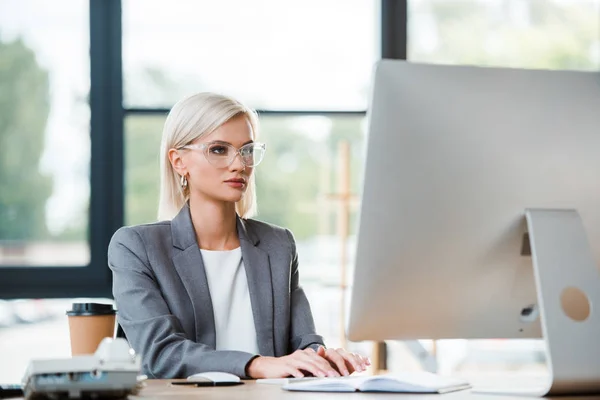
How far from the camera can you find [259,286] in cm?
229

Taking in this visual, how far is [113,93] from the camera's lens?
3.85 m

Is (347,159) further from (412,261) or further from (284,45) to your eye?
(412,261)

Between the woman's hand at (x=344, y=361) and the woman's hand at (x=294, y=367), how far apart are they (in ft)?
0.11

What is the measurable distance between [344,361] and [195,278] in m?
0.51

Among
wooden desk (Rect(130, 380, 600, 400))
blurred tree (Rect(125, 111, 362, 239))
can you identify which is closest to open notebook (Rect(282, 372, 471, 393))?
wooden desk (Rect(130, 380, 600, 400))

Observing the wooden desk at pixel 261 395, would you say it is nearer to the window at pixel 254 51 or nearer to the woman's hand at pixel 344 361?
the woman's hand at pixel 344 361

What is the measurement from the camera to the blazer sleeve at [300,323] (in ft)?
7.44

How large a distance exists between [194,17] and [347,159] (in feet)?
3.13

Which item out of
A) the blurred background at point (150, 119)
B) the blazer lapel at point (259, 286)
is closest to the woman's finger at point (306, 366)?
the blazer lapel at point (259, 286)

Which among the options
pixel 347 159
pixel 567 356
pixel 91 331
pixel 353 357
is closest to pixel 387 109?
pixel 567 356

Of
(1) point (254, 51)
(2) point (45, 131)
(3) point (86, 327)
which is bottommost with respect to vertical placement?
(3) point (86, 327)

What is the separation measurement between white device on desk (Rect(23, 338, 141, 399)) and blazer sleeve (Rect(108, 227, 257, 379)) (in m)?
0.53

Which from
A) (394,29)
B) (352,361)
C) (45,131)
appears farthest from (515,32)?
(352,361)

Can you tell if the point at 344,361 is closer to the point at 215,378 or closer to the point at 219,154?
the point at 215,378
